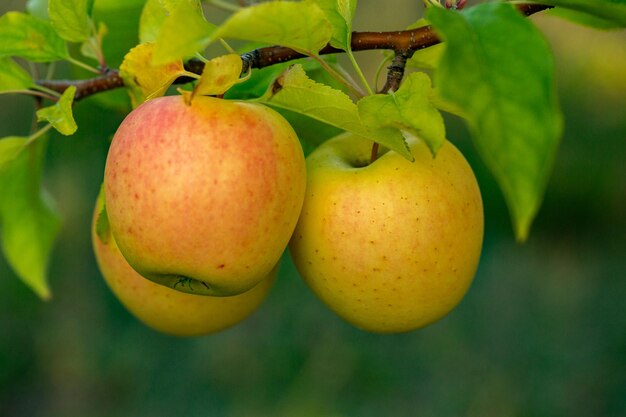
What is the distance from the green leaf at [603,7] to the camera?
52 centimetres

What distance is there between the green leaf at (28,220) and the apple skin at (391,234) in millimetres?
403

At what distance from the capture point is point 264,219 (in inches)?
23.7

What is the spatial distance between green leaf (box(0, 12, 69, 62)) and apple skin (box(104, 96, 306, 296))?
0.20 metres

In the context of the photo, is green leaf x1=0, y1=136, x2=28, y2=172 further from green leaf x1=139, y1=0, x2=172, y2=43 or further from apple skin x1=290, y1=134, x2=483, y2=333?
apple skin x1=290, y1=134, x2=483, y2=333

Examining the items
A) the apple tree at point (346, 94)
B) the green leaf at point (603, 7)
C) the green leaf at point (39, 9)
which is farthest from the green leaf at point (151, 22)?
the green leaf at point (603, 7)

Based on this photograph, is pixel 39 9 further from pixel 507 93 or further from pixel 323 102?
pixel 507 93

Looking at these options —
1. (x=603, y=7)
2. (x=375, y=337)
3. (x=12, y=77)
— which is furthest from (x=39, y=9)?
(x=375, y=337)

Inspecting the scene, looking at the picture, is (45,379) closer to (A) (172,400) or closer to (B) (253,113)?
(A) (172,400)

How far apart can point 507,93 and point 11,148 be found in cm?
61

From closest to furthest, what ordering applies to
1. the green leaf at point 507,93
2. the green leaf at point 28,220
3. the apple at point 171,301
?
the green leaf at point 507,93
the apple at point 171,301
the green leaf at point 28,220

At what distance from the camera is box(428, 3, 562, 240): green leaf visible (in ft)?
1.36

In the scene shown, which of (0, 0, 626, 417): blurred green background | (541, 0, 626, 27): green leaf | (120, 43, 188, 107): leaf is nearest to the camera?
(541, 0, 626, 27): green leaf

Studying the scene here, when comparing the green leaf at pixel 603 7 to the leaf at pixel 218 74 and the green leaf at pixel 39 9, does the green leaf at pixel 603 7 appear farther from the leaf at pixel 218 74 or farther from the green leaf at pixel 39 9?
the green leaf at pixel 39 9

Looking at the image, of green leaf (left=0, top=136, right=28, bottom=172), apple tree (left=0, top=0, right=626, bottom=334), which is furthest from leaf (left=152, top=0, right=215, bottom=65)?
green leaf (left=0, top=136, right=28, bottom=172)
